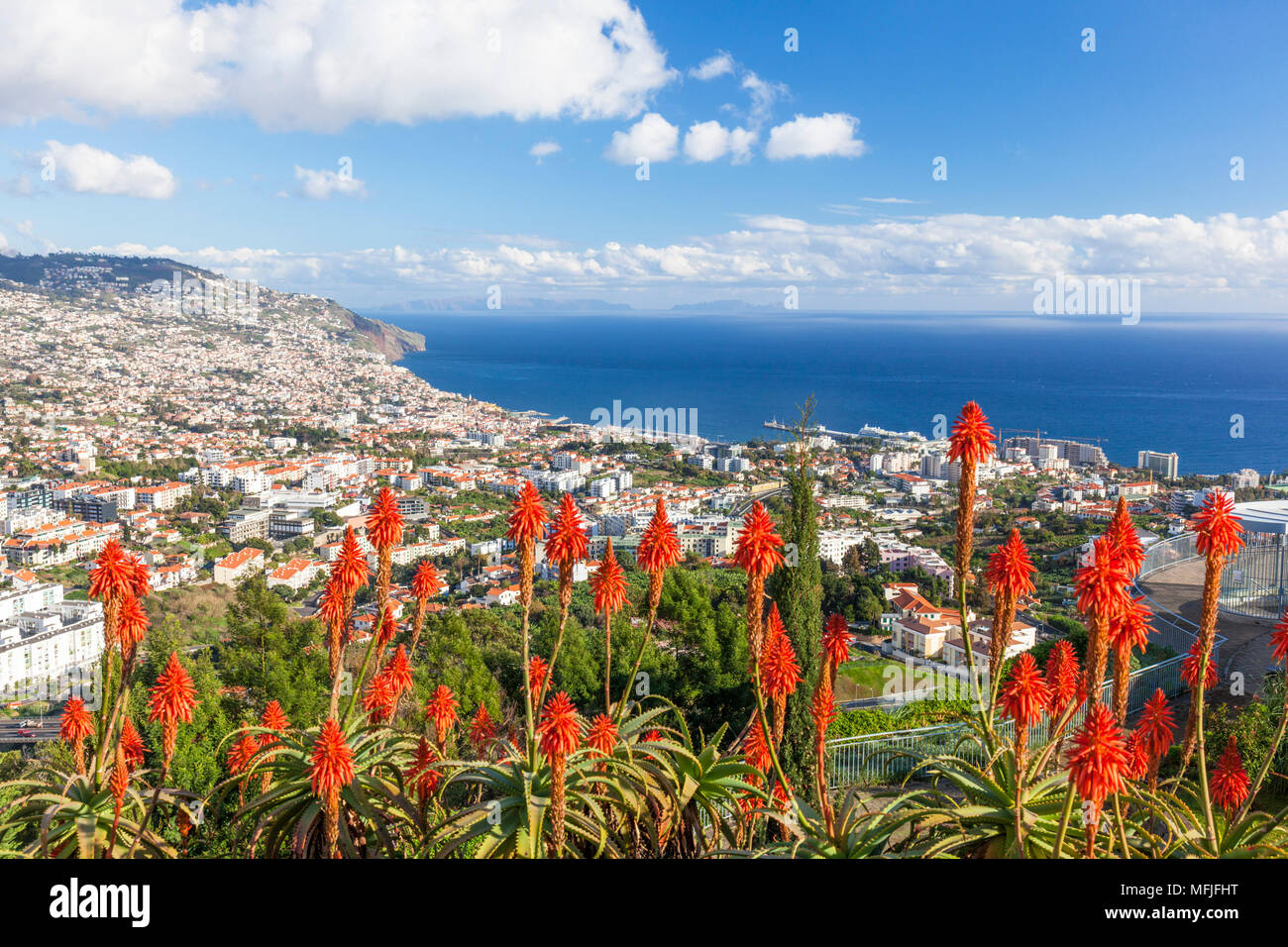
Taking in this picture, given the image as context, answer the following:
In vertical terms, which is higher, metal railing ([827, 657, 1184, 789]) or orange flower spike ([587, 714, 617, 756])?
orange flower spike ([587, 714, 617, 756])

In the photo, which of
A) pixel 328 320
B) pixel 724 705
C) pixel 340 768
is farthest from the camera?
pixel 328 320

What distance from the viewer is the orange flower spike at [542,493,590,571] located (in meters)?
3.08

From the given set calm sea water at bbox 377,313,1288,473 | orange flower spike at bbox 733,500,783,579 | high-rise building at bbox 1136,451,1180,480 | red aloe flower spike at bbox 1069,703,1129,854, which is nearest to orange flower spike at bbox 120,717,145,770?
orange flower spike at bbox 733,500,783,579

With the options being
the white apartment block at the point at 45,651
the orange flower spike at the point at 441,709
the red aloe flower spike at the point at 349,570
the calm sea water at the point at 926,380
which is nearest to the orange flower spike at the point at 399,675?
the orange flower spike at the point at 441,709

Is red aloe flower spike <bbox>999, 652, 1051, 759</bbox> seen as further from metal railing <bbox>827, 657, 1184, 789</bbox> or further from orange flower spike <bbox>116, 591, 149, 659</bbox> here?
metal railing <bbox>827, 657, 1184, 789</bbox>

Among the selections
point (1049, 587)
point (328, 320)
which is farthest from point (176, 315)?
point (1049, 587)

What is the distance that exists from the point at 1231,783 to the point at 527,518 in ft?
9.74

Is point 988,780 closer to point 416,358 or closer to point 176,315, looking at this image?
point 176,315

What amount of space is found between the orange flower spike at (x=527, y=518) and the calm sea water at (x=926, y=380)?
52719mm

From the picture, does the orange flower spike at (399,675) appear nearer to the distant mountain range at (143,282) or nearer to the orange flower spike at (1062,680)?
the orange flower spike at (1062,680)

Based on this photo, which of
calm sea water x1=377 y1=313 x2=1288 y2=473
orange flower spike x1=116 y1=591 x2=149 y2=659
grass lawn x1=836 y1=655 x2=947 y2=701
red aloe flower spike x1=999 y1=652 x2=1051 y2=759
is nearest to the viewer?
red aloe flower spike x1=999 y1=652 x2=1051 y2=759

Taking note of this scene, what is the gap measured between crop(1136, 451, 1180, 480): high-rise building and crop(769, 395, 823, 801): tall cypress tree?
40.1 m

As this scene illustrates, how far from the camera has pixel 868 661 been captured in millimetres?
16125

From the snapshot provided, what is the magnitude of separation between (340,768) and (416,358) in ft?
449
